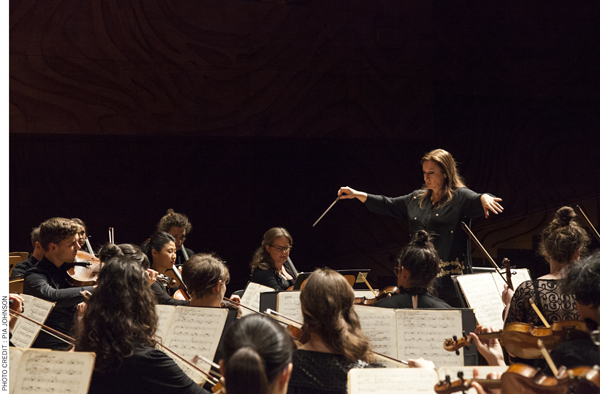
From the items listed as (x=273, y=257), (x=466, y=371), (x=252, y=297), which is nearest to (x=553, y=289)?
(x=466, y=371)

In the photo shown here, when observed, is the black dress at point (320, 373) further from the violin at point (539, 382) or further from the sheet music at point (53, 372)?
the sheet music at point (53, 372)

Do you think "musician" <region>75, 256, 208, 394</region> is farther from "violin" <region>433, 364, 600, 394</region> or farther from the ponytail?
"violin" <region>433, 364, 600, 394</region>

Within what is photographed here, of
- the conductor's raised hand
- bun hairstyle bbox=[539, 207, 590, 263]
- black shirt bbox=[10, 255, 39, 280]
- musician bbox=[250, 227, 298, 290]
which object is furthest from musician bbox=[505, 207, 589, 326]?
black shirt bbox=[10, 255, 39, 280]

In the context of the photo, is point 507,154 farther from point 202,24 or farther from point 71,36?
point 71,36

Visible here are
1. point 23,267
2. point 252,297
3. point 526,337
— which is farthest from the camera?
point 23,267

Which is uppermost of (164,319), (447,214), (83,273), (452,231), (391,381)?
(447,214)

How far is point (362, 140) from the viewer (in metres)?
6.14

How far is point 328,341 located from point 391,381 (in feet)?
0.70

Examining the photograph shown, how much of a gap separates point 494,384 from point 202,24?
498 centimetres

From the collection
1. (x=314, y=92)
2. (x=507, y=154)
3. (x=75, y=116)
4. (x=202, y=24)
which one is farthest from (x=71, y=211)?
(x=507, y=154)

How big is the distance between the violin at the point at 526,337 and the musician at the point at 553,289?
20 centimetres

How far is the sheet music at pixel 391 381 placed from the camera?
1.58 metres

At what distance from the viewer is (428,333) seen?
7.04 feet

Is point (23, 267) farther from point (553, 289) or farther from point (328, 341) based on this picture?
point (553, 289)
